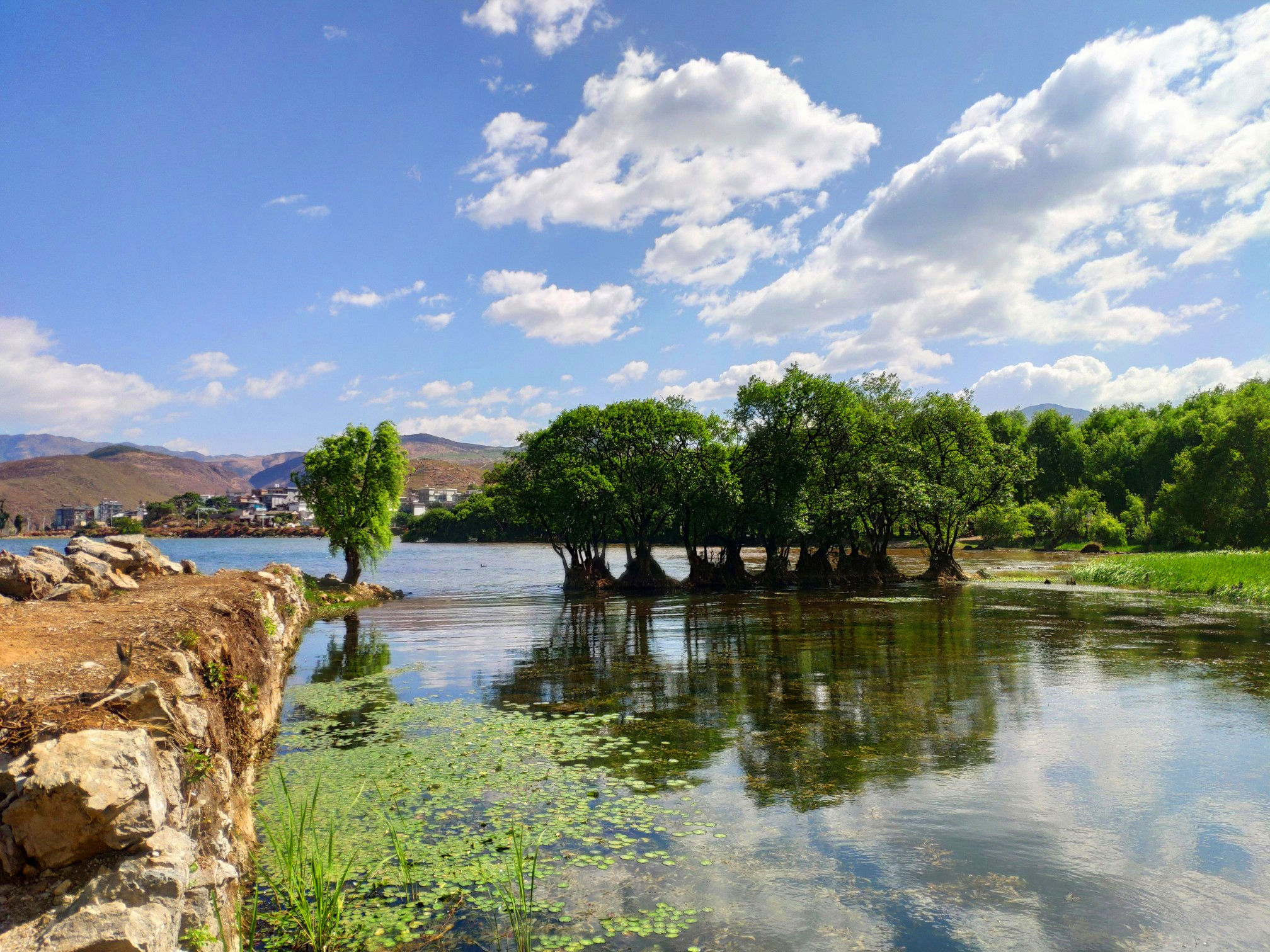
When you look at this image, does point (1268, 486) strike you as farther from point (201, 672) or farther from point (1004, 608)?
point (201, 672)

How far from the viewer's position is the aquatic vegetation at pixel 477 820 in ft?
24.8

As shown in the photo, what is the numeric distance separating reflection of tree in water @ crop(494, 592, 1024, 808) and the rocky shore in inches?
266

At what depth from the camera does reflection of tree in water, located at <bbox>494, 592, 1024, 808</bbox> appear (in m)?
12.7

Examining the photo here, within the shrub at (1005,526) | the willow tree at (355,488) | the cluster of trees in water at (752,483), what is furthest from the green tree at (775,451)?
the willow tree at (355,488)

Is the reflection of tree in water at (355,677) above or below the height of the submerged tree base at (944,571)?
above

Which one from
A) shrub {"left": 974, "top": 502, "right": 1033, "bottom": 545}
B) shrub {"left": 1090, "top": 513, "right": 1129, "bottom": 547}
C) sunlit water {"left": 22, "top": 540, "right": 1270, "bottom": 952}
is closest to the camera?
sunlit water {"left": 22, "top": 540, "right": 1270, "bottom": 952}

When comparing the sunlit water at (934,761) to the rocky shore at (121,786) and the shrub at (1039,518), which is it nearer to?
the rocky shore at (121,786)

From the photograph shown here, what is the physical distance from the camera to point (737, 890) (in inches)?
321

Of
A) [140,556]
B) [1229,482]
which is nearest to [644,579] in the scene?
[140,556]

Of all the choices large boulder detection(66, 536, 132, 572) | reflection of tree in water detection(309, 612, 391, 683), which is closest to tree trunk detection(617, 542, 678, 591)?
reflection of tree in water detection(309, 612, 391, 683)

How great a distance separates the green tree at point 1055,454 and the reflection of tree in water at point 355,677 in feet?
358

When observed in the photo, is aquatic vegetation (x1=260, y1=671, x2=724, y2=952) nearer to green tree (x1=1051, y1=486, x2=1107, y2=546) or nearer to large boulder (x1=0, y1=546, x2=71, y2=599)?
large boulder (x1=0, y1=546, x2=71, y2=599)

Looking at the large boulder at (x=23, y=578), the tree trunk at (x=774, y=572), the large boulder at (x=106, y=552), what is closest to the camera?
the large boulder at (x=23, y=578)

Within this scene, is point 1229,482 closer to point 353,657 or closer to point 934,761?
point 934,761
